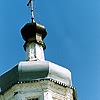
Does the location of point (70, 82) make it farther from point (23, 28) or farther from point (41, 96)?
point (23, 28)

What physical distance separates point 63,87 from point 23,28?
5.39m

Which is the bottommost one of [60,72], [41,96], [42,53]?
[41,96]

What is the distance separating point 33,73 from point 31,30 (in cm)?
440

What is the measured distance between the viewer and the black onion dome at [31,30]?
89.0 feet

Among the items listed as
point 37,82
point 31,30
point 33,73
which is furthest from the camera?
→ point 31,30

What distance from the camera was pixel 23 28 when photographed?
27484 mm

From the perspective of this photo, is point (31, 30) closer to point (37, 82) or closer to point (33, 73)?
point (33, 73)

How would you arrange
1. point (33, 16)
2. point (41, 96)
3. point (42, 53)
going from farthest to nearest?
point (33, 16), point (42, 53), point (41, 96)

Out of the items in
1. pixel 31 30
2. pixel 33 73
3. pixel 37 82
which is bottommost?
pixel 37 82

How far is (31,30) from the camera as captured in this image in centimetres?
2716

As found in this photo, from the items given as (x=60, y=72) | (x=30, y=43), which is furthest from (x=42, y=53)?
(x=60, y=72)

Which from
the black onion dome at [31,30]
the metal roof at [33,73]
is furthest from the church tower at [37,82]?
the black onion dome at [31,30]

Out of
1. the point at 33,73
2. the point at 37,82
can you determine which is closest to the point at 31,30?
the point at 33,73

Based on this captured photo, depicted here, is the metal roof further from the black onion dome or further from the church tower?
the black onion dome
